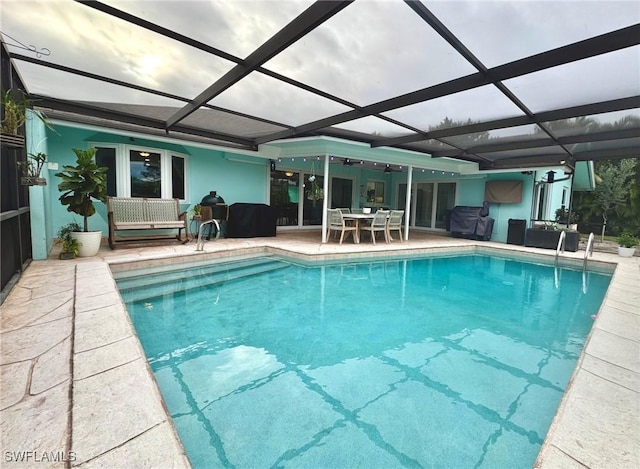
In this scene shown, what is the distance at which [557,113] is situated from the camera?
4.29 metres

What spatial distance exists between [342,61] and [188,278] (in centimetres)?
381

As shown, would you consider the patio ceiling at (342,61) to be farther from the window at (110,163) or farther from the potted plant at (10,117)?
the window at (110,163)

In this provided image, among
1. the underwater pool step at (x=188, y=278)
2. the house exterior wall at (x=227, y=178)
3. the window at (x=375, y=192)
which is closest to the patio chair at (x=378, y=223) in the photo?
the house exterior wall at (x=227, y=178)

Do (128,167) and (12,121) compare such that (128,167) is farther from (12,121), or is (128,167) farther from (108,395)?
(108,395)

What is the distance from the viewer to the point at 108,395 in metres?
1.52

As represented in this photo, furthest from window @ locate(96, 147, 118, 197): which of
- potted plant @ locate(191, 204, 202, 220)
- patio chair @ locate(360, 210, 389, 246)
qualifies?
patio chair @ locate(360, 210, 389, 246)

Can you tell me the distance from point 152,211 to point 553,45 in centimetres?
705

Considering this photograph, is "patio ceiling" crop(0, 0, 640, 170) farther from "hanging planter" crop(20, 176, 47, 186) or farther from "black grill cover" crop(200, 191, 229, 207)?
"black grill cover" crop(200, 191, 229, 207)

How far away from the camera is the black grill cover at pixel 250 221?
25.3 ft

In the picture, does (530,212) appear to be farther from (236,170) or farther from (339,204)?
(236,170)

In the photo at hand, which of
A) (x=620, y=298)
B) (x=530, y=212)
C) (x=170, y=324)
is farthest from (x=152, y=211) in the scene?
(x=530, y=212)

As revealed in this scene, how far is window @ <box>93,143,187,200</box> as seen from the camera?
6480mm

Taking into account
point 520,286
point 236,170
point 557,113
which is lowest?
point 520,286

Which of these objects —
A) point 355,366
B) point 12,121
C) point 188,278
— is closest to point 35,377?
point 355,366
